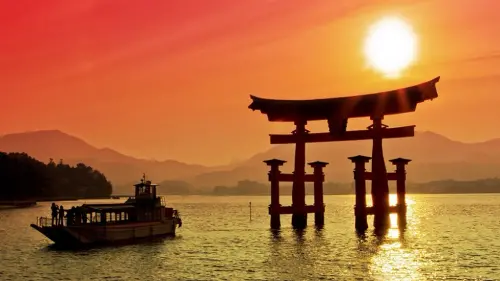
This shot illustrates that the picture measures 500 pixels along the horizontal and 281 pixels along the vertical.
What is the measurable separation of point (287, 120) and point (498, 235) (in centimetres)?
2974

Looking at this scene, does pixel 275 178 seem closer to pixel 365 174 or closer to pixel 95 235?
pixel 365 174

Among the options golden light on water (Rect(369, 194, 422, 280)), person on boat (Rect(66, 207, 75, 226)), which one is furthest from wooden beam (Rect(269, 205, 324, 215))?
person on boat (Rect(66, 207, 75, 226))

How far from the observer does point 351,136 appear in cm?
5831

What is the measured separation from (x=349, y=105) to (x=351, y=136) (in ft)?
9.38

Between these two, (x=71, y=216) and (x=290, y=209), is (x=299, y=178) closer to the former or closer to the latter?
(x=290, y=209)

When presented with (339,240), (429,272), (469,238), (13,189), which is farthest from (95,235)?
(13,189)

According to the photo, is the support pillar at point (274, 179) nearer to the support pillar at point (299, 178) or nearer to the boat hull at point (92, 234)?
the support pillar at point (299, 178)

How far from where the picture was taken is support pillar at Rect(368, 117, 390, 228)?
185ft

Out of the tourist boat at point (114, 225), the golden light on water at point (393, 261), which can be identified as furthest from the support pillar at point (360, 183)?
the tourist boat at point (114, 225)

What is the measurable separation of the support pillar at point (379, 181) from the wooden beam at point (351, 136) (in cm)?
60

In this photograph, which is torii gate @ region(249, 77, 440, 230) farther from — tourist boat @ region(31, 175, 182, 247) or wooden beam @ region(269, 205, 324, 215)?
tourist boat @ region(31, 175, 182, 247)

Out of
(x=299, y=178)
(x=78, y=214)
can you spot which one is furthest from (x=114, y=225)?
(x=299, y=178)

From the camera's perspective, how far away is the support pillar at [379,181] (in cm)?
5634

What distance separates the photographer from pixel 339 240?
62219 millimetres
